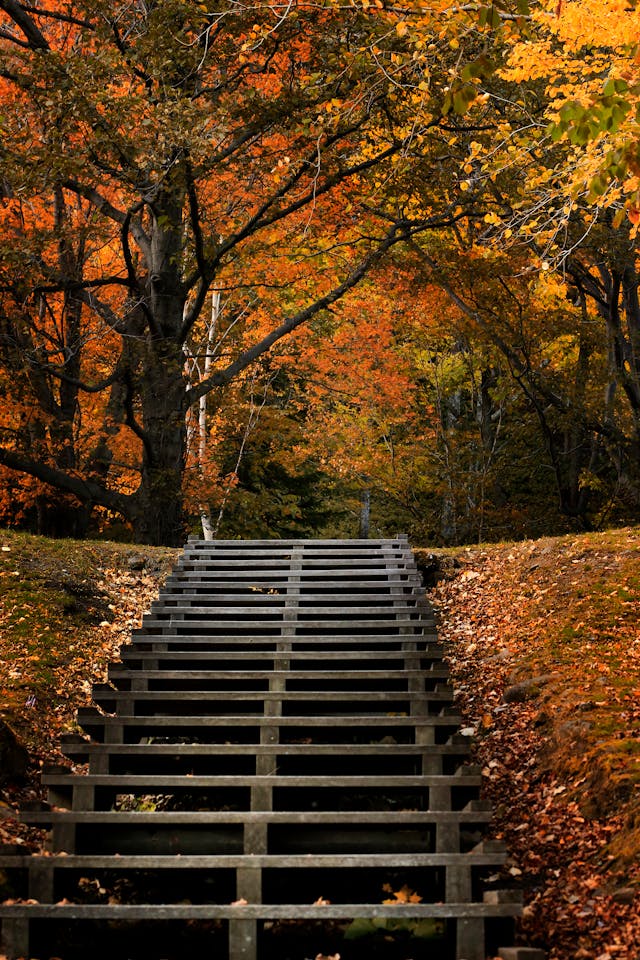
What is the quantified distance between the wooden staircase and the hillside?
0.51 meters

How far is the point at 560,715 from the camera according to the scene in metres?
7.13

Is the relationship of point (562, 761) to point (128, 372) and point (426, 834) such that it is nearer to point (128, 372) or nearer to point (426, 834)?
point (426, 834)

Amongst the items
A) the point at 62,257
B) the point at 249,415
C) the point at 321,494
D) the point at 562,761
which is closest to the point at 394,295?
the point at 249,415

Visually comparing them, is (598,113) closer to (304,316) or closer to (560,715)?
(560,715)

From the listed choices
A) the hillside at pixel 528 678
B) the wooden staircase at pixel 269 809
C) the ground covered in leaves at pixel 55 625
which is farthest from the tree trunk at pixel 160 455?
the wooden staircase at pixel 269 809

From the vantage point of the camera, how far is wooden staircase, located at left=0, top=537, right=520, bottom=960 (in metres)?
5.03

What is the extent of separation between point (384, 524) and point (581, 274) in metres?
12.5

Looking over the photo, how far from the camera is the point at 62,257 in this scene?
15727 millimetres

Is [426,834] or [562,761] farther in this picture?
[562,761]

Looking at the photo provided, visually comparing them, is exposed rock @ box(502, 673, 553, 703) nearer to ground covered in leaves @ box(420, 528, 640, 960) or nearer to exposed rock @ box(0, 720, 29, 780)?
ground covered in leaves @ box(420, 528, 640, 960)

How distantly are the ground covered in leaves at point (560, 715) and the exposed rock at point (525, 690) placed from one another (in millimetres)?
10

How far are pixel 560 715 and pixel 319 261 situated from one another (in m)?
11.2

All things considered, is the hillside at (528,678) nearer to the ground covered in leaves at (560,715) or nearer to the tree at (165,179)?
the ground covered in leaves at (560,715)

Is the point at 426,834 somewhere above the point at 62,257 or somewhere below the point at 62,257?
below
